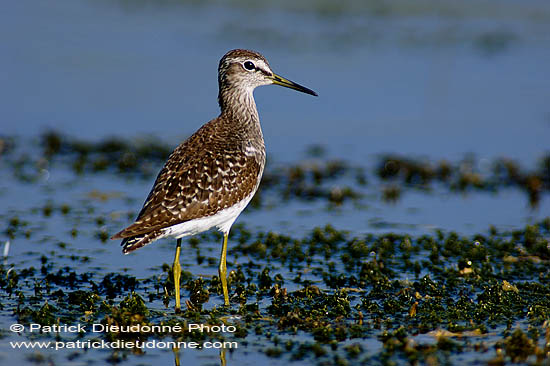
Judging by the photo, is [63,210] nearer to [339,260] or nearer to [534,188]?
[339,260]

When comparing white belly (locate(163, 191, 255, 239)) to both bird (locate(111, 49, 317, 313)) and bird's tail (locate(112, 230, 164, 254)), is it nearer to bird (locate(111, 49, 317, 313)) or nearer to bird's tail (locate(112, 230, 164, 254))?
bird (locate(111, 49, 317, 313))

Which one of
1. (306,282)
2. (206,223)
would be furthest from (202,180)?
(306,282)

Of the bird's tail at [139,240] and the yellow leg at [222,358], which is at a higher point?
the bird's tail at [139,240]

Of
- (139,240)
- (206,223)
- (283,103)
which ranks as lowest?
(139,240)

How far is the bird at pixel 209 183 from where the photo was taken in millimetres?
7195

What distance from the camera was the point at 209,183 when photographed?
24.7 feet

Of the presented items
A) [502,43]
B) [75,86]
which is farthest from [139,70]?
[502,43]

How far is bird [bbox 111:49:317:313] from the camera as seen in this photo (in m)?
7.20

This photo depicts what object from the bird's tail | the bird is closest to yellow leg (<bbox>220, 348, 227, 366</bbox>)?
the bird

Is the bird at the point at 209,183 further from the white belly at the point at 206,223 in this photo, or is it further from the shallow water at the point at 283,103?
the shallow water at the point at 283,103

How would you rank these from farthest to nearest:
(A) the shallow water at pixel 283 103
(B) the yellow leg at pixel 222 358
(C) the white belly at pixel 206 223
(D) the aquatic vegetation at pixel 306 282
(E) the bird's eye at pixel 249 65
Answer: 1. (A) the shallow water at pixel 283 103
2. (E) the bird's eye at pixel 249 65
3. (C) the white belly at pixel 206 223
4. (D) the aquatic vegetation at pixel 306 282
5. (B) the yellow leg at pixel 222 358

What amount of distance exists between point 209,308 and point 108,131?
643 centimetres

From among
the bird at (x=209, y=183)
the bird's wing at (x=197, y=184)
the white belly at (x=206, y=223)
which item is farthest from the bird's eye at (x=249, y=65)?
the white belly at (x=206, y=223)

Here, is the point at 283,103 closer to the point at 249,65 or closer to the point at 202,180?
the point at 249,65
